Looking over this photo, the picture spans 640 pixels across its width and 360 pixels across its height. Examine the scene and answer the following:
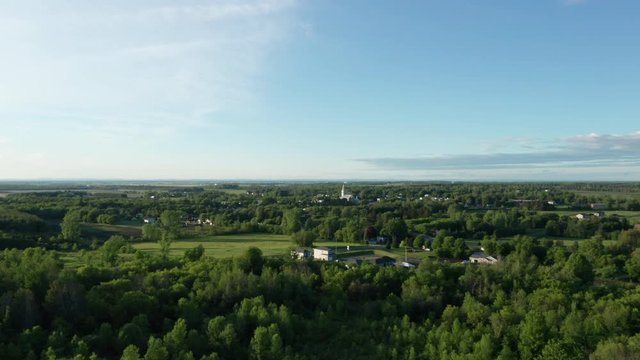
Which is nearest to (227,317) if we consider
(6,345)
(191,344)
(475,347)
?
(191,344)

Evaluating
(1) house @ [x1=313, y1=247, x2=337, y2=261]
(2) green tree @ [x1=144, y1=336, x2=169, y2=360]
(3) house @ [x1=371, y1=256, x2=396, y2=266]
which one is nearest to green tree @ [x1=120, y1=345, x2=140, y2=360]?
(2) green tree @ [x1=144, y1=336, x2=169, y2=360]

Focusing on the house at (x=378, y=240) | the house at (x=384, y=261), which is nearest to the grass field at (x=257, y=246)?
the house at (x=384, y=261)

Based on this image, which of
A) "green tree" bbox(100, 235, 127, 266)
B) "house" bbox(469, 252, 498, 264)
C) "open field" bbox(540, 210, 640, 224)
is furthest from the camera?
"open field" bbox(540, 210, 640, 224)

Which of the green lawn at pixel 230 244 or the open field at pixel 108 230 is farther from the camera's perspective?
the open field at pixel 108 230

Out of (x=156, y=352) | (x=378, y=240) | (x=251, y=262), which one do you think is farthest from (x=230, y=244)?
(x=156, y=352)

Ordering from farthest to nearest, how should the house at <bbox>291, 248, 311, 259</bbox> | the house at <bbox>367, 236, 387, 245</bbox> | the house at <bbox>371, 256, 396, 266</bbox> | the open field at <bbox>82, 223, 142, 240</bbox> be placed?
the open field at <bbox>82, 223, 142, 240</bbox>
the house at <bbox>367, 236, 387, 245</bbox>
the house at <bbox>291, 248, 311, 259</bbox>
the house at <bbox>371, 256, 396, 266</bbox>

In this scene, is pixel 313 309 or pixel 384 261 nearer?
pixel 313 309

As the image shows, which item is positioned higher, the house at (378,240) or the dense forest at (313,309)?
the dense forest at (313,309)

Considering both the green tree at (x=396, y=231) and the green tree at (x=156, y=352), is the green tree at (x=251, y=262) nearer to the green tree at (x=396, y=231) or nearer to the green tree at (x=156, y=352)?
the green tree at (x=156, y=352)

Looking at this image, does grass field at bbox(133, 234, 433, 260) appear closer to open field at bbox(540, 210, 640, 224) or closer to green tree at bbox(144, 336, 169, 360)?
green tree at bbox(144, 336, 169, 360)

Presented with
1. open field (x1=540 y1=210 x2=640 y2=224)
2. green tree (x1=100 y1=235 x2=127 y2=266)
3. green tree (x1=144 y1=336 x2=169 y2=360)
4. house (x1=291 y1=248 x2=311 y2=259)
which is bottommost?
open field (x1=540 y1=210 x2=640 y2=224)

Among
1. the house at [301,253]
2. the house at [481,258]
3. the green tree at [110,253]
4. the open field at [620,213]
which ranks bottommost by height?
the house at [481,258]

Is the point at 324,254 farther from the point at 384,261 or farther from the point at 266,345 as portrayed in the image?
the point at 266,345
